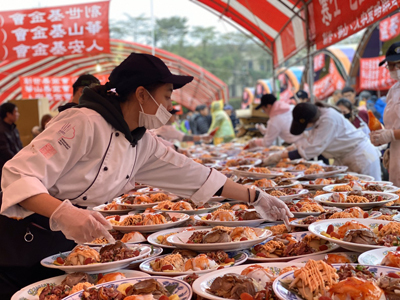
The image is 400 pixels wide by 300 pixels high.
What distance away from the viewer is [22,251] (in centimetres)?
193

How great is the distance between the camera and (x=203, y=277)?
58.3 inches

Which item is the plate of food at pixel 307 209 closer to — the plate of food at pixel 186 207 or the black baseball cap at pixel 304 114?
the plate of food at pixel 186 207

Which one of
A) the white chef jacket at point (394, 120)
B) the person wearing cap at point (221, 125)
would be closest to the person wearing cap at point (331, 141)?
the white chef jacket at point (394, 120)

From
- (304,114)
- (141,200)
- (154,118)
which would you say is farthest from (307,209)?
(304,114)

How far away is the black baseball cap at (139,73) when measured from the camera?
190 centimetres

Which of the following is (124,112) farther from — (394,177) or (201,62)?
(201,62)

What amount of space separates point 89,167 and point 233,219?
0.87 metres

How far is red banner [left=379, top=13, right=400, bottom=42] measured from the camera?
392 inches

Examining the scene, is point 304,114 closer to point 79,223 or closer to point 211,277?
point 211,277

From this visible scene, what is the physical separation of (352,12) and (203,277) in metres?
4.00

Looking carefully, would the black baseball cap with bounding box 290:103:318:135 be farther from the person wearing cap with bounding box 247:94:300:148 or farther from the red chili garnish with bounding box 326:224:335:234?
the red chili garnish with bounding box 326:224:335:234

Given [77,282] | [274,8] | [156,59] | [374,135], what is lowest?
[77,282]

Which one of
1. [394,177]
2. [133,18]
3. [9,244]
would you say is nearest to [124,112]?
[9,244]

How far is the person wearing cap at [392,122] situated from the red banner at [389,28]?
275 inches
